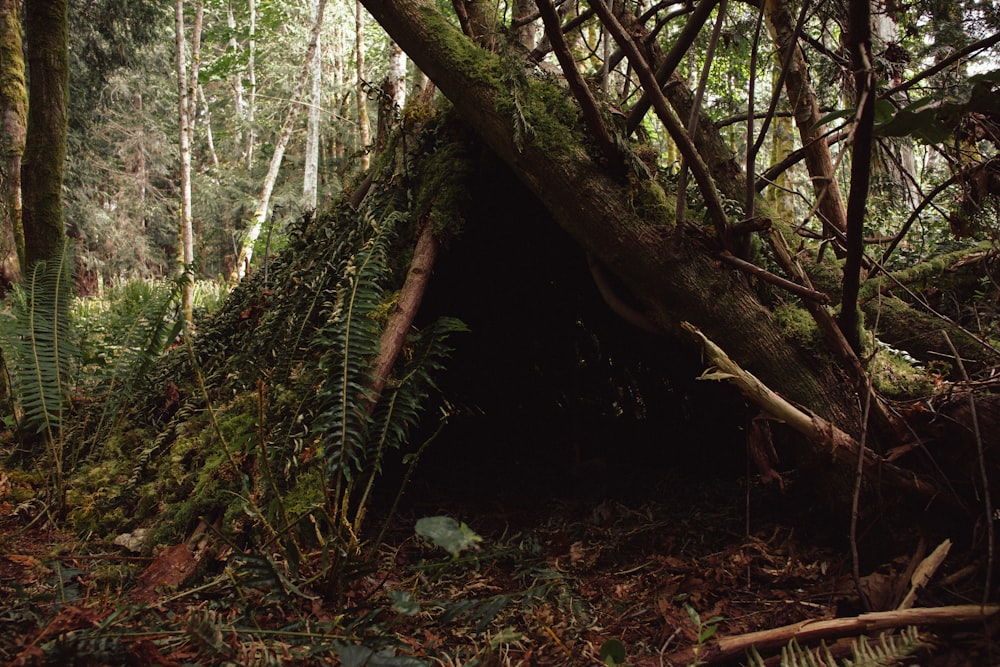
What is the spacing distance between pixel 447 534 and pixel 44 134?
14.4 ft

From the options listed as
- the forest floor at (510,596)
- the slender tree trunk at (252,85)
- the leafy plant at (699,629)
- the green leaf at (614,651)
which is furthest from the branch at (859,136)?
the slender tree trunk at (252,85)

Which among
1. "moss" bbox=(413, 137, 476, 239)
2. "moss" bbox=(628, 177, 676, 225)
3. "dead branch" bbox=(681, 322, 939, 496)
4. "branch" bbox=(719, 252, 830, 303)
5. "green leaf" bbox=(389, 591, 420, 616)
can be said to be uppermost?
"moss" bbox=(413, 137, 476, 239)

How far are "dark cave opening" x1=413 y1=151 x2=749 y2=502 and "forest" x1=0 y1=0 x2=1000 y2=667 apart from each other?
0.07 ft

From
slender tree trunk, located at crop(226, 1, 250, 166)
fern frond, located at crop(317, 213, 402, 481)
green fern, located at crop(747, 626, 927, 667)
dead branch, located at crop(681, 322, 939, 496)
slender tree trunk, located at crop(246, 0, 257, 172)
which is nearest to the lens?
green fern, located at crop(747, 626, 927, 667)

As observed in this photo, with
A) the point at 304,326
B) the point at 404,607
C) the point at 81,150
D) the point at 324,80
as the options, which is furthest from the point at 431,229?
the point at 324,80

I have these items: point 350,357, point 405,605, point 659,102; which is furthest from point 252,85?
point 405,605

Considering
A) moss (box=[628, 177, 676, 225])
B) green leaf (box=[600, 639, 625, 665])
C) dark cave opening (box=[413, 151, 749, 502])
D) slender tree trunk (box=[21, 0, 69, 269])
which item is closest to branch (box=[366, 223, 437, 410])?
dark cave opening (box=[413, 151, 749, 502])

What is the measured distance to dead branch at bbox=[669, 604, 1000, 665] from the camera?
160cm

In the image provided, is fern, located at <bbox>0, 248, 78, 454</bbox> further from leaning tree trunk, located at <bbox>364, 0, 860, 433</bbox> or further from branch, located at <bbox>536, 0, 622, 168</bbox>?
branch, located at <bbox>536, 0, 622, 168</bbox>

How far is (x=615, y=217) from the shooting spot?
2.38 meters

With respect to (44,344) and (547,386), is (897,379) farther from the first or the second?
(44,344)

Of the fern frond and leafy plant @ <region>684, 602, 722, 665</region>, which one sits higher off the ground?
the fern frond

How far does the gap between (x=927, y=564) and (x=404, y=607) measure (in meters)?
1.55

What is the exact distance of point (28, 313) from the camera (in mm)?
3176
